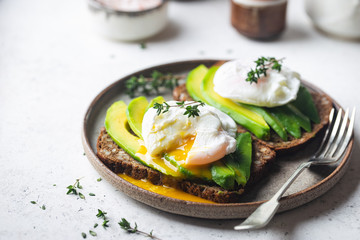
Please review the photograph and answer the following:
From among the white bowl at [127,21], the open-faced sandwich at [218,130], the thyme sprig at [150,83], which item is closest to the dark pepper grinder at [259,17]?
the white bowl at [127,21]

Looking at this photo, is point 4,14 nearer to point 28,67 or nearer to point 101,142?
point 28,67

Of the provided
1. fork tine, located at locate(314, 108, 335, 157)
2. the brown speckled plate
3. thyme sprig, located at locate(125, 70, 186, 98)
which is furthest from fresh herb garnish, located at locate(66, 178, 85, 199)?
fork tine, located at locate(314, 108, 335, 157)

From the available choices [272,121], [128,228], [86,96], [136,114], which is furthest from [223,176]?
[86,96]

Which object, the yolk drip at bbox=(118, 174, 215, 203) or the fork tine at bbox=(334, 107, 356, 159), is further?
the fork tine at bbox=(334, 107, 356, 159)

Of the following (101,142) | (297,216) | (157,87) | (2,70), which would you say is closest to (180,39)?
(157,87)

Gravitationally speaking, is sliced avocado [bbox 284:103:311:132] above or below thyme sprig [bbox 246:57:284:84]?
below

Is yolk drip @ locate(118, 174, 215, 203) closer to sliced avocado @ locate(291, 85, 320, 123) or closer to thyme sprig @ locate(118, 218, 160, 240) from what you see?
thyme sprig @ locate(118, 218, 160, 240)

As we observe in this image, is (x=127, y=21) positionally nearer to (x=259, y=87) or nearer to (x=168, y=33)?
(x=168, y=33)
